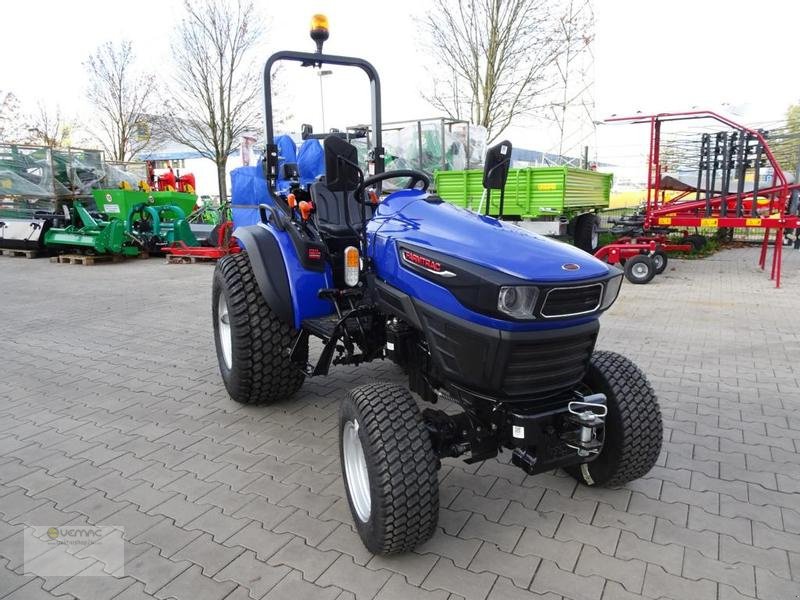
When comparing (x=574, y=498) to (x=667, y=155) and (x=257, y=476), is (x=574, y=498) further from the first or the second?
(x=667, y=155)

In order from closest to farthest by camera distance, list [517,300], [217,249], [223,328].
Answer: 1. [517,300]
2. [223,328]
3. [217,249]

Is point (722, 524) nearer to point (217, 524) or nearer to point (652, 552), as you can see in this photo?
point (652, 552)

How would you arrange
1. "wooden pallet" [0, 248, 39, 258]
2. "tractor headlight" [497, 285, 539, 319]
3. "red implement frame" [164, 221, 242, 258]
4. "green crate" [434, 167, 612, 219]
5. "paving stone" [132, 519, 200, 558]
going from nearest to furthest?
"tractor headlight" [497, 285, 539, 319] < "paving stone" [132, 519, 200, 558] < "green crate" [434, 167, 612, 219] < "red implement frame" [164, 221, 242, 258] < "wooden pallet" [0, 248, 39, 258]

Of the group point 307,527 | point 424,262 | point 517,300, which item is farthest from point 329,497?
point 517,300

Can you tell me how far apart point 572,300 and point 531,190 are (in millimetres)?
7601

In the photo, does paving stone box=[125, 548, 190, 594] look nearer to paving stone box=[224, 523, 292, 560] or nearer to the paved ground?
the paved ground

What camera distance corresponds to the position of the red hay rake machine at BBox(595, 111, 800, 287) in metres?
8.05

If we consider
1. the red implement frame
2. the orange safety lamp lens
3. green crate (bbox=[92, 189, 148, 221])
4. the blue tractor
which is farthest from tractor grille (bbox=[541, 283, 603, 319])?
green crate (bbox=[92, 189, 148, 221])

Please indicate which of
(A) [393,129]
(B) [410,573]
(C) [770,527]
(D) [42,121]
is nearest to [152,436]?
(B) [410,573]

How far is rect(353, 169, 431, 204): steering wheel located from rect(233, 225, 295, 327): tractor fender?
2.23 ft

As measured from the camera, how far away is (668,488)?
262 centimetres

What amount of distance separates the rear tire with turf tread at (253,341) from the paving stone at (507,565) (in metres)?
1.75

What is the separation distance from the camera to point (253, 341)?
3.30 meters

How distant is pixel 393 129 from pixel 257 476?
31.6 ft
